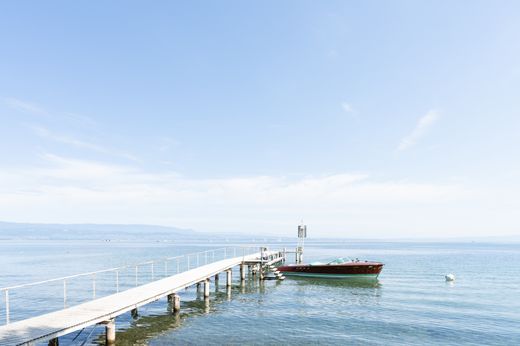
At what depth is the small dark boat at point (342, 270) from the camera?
39438mm

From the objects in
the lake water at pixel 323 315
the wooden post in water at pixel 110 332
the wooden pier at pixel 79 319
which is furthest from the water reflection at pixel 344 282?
the wooden post in water at pixel 110 332

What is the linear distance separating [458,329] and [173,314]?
16460 mm

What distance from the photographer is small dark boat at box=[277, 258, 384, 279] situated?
129 feet

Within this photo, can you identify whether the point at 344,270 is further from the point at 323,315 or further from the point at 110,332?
the point at 110,332

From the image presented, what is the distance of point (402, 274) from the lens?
155 feet

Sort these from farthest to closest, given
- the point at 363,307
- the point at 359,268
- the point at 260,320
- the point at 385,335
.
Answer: the point at 359,268, the point at 363,307, the point at 260,320, the point at 385,335

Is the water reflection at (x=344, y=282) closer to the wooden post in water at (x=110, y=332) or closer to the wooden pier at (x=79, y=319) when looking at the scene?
the wooden pier at (x=79, y=319)

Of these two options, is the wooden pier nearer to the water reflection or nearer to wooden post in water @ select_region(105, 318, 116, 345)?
wooden post in water @ select_region(105, 318, 116, 345)

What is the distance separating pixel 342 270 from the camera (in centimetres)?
3997

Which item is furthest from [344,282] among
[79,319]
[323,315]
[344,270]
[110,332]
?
[79,319]

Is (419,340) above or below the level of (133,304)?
below

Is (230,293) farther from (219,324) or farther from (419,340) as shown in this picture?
(419,340)

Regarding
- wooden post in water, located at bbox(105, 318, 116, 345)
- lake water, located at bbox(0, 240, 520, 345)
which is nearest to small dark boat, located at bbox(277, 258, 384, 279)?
lake water, located at bbox(0, 240, 520, 345)

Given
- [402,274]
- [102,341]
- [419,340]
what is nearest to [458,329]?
[419,340]
